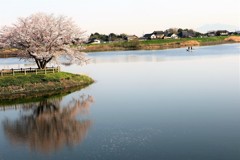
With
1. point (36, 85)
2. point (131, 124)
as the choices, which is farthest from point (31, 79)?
point (131, 124)

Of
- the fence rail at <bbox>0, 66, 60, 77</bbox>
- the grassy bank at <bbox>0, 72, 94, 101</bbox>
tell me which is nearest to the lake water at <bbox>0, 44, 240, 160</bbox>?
the grassy bank at <bbox>0, 72, 94, 101</bbox>

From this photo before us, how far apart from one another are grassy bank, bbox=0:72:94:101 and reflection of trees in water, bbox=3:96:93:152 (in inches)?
245

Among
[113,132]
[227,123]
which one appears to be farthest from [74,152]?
[227,123]

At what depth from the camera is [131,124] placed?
26531mm

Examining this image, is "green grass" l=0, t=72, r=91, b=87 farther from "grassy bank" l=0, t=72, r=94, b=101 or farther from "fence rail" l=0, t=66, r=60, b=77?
"fence rail" l=0, t=66, r=60, b=77

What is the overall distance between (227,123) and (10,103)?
23251mm

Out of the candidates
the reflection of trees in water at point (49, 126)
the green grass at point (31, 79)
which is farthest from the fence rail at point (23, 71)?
the reflection of trees in water at point (49, 126)

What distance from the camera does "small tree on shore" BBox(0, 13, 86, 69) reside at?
49312 mm

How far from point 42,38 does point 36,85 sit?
895 cm

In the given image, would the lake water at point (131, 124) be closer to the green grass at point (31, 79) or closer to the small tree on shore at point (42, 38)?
the green grass at point (31, 79)

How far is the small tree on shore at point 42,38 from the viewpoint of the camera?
162 ft

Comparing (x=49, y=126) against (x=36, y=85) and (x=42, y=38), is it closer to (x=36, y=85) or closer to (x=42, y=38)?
(x=36, y=85)

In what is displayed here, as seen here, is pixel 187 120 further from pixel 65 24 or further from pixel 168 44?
pixel 168 44

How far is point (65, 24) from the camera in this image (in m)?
52.2
